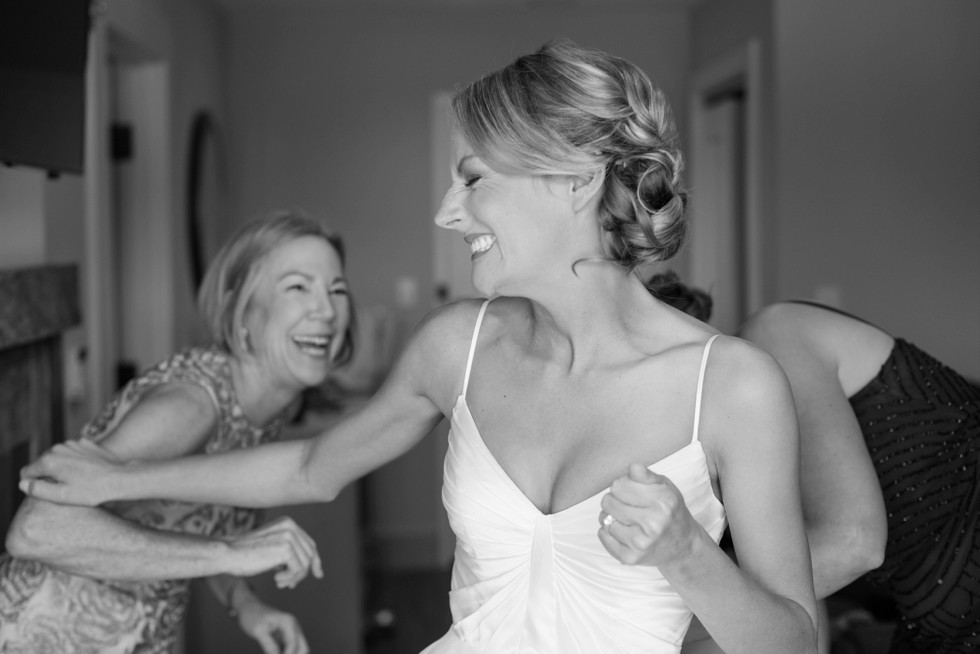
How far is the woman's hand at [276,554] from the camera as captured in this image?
1.53m

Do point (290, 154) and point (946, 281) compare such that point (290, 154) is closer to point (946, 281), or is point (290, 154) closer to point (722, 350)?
point (946, 281)

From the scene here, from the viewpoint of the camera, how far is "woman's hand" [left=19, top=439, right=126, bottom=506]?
1518 millimetres

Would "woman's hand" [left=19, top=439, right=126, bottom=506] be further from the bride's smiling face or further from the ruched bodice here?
the bride's smiling face

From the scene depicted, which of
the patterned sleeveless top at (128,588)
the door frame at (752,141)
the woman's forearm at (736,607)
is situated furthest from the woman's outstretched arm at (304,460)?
the door frame at (752,141)

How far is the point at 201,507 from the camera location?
178cm

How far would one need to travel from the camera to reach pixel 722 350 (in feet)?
4.01

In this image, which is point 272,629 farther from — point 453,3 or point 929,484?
point 453,3

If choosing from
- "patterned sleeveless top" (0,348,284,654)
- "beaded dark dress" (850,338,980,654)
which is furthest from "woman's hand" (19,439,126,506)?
"beaded dark dress" (850,338,980,654)

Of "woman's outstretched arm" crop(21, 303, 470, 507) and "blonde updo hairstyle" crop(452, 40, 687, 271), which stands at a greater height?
"blonde updo hairstyle" crop(452, 40, 687, 271)

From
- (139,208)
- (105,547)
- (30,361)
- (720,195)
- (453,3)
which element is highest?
(453,3)

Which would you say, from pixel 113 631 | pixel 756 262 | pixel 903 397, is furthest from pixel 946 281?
pixel 113 631

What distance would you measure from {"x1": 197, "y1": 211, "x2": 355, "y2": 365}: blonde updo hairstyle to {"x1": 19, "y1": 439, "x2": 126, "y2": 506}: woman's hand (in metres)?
0.39

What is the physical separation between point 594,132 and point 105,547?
3.16ft

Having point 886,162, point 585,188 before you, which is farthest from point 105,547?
point 886,162
